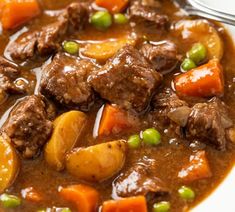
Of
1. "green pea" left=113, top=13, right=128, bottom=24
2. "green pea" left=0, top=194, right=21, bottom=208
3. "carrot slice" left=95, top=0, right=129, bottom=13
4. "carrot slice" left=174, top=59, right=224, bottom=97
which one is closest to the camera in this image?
"green pea" left=0, top=194, right=21, bottom=208

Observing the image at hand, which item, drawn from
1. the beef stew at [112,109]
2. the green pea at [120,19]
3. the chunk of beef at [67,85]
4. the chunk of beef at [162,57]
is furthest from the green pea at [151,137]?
the green pea at [120,19]

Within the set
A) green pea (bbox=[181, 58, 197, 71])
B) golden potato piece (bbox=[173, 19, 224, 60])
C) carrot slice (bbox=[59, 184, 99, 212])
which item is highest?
golden potato piece (bbox=[173, 19, 224, 60])

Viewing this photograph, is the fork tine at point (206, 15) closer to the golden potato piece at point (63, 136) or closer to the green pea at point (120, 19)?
the green pea at point (120, 19)

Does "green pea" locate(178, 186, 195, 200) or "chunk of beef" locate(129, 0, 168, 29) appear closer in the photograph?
"green pea" locate(178, 186, 195, 200)

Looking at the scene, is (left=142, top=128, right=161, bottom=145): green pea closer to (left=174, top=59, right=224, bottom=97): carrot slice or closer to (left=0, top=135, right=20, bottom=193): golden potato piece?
(left=174, top=59, right=224, bottom=97): carrot slice

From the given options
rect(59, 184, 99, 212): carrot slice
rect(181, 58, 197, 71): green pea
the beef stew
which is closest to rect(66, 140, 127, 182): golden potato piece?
the beef stew

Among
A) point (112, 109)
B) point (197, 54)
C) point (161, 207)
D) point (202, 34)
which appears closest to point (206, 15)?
point (202, 34)

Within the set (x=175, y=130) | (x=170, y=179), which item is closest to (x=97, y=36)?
(x=175, y=130)
